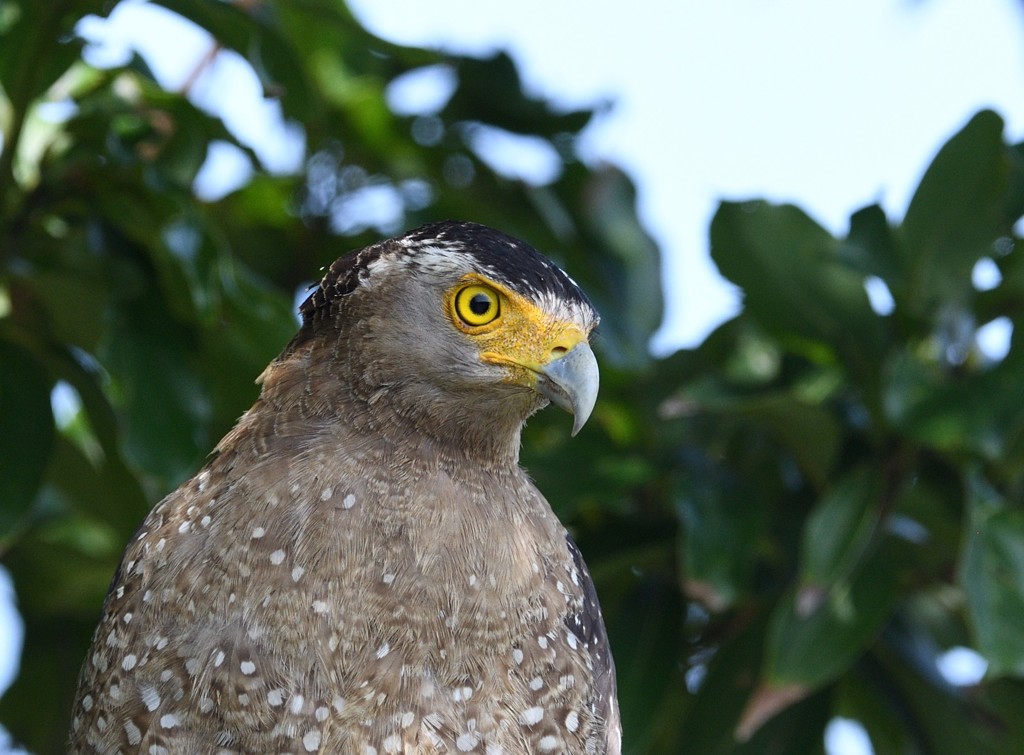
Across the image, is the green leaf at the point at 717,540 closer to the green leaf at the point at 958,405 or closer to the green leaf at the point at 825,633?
the green leaf at the point at 825,633

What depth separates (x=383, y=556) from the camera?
267 centimetres

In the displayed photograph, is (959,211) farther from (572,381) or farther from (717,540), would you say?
(572,381)

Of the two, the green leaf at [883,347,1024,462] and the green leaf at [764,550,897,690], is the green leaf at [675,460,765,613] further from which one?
the green leaf at [883,347,1024,462]

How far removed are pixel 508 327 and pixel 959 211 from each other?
2.07 m

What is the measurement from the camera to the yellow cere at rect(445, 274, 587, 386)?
9.06 ft

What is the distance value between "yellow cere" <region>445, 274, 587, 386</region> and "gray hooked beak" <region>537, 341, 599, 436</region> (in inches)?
0.7

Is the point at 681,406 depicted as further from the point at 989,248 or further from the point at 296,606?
the point at 296,606

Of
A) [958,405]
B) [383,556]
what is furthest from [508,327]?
[958,405]

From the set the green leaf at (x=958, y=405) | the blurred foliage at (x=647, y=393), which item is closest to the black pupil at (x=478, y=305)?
the blurred foliage at (x=647, y=393)

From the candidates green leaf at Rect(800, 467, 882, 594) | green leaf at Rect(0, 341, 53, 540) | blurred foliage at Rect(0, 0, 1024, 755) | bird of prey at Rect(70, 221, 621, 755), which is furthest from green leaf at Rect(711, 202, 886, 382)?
green leaf at Rect(0, 341, 53, 540)

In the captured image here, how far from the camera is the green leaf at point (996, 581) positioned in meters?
3.79

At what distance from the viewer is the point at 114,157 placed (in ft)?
12.6

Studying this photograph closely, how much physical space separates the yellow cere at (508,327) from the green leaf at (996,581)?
5.72 ft

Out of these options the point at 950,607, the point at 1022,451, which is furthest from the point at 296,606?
the point at 950,607
